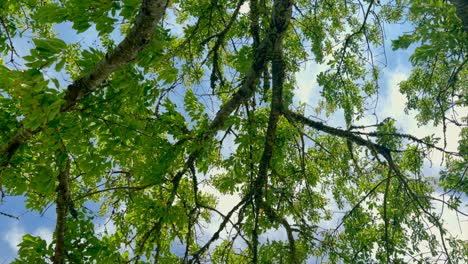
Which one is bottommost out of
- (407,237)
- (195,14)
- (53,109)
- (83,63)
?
(53,109)

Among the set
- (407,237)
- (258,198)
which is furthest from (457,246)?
(258,198)

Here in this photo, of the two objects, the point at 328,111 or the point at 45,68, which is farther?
the point at 328,111

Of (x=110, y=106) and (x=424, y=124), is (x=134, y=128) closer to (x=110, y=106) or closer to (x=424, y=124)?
(x=110, y=106)

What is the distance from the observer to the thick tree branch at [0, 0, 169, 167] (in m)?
2.55

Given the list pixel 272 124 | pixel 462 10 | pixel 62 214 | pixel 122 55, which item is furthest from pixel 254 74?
pixel 62 214

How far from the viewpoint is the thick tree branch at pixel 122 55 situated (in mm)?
2555

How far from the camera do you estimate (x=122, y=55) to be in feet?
9.05

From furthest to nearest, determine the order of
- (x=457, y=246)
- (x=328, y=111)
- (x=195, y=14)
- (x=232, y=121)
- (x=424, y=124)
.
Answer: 1. (x=424, y=124)
2. (x=328, y=111)
3. (x=195, y=14)
4. (x=457, y=246)
5. (x=232, y=121)

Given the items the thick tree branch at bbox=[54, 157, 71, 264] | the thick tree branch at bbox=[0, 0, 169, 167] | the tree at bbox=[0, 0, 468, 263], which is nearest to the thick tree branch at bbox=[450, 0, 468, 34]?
the tree at bbox=[0, 0, 468, 263]

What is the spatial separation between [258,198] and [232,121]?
3.11 feet

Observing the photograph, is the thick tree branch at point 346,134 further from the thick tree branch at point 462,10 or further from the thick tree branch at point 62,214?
the thick tree branch at point 62,214

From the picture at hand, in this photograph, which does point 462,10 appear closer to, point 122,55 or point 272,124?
point 272,124

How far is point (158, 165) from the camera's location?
15.1 feet

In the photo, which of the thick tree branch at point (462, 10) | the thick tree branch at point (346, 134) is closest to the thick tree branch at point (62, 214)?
the thick tree branch at point (346, 134)
